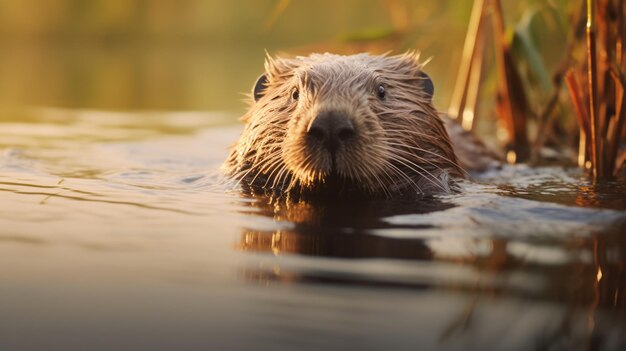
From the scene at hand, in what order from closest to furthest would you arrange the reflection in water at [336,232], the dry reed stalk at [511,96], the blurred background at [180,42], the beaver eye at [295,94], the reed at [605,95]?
the reflection in water at [336,232] → the beaver eye at [295,94] → the reed at [605,95] → the dry reed stalk at [511,96] → the blurred background at [180,42]

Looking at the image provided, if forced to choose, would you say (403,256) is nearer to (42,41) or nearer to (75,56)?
(75,56)

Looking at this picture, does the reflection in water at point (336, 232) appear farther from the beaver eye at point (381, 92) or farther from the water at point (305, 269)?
the beaver eye at point (381, 92)

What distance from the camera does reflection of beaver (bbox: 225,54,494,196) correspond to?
3.00m

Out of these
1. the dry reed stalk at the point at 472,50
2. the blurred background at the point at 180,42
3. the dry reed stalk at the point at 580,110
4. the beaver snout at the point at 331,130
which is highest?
the blurred background at the point at 180,42

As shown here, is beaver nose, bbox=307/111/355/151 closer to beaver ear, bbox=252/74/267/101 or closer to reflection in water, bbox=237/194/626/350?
reflection in water, bbox=237/194/626/350

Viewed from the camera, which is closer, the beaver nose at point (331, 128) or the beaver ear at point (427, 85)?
the beaver nose at point (331, 128)

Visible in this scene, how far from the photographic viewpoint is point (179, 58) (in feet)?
59.0

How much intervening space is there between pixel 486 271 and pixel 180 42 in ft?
68.5

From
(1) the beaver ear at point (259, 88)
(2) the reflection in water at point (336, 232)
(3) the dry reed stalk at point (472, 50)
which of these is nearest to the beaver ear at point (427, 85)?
(1) the beaver ear at point (259, 88)

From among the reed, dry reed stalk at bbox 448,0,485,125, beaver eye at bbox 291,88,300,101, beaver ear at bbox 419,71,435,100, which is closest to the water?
the reed

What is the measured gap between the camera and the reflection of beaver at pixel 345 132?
300 centimetres

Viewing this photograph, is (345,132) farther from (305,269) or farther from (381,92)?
(305,269)

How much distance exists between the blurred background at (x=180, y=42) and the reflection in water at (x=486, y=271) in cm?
180

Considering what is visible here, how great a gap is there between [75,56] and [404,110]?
44.9 feet
